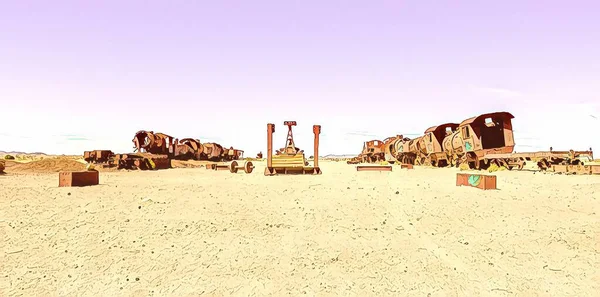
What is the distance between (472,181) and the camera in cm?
1206

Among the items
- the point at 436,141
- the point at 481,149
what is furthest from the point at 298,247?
the point at 436,141

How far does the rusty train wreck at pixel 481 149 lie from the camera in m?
20.5

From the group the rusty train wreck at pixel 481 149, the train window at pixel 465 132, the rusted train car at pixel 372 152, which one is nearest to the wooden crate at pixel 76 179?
the rusty train wreck at pixel 481 149

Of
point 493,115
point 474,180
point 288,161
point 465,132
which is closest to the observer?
point 474,180

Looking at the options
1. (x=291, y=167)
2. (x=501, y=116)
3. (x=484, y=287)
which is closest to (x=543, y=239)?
(x=484, y=287)

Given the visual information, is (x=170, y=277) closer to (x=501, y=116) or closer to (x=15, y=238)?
(x=15, y=238)

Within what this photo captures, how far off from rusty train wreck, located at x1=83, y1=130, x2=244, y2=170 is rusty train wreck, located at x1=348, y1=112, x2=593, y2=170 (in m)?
21.6

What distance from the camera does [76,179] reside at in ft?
40.1

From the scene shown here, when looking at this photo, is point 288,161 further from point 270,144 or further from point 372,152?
point 372,152

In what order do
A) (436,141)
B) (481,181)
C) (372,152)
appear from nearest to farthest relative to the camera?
(481,181)
(436,141)
(372,152)

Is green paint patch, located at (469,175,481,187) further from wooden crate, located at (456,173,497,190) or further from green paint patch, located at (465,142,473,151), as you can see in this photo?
green paint patch, located at (465,142,473,151)

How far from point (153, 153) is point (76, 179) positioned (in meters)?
21.6

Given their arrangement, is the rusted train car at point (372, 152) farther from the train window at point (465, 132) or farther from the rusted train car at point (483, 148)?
the train window at point (465, 132)

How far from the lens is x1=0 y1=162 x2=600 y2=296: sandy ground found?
17.8ft
